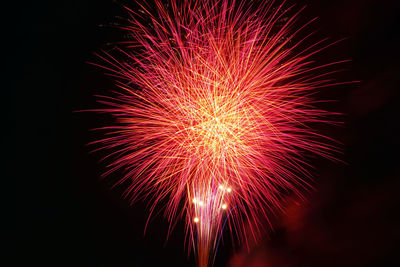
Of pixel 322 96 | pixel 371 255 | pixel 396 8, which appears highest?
pixel 396 8

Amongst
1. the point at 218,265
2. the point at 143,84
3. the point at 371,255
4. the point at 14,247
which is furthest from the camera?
the point at 14,247

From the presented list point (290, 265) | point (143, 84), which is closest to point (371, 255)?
point (290, 265)

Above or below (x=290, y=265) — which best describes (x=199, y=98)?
above

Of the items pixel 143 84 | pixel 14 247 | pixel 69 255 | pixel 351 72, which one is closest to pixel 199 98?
pixel 143 84

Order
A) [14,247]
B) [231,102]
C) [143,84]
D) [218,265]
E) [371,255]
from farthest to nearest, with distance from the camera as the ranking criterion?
[14,247] < [218,265] < [143,84] < [231,102] < [371,255]

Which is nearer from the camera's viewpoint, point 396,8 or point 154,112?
point 396,8

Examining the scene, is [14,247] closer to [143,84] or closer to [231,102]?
[143,84]

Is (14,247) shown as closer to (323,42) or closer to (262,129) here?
(262,129)
